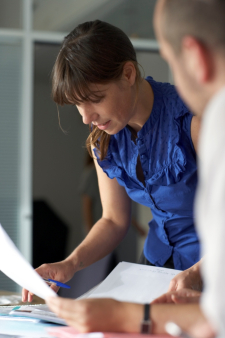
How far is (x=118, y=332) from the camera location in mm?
634

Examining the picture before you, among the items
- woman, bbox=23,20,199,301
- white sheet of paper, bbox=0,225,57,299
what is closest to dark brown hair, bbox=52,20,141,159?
woman, bbox=23,20,199,301

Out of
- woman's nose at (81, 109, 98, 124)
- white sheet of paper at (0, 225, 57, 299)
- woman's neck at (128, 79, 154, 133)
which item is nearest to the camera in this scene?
white sheet of paper at (0, 225, 57, 299)

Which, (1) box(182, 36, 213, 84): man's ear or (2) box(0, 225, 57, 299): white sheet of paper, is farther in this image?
(2) box(0, 225, 57, 299): white sheet of paper

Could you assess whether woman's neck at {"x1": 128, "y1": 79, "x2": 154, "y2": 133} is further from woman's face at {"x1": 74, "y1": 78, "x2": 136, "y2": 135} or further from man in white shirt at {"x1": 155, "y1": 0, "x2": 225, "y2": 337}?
man in white shirt at {"x1": 155, "y1": 0, "x2": 225, "y2": 337}

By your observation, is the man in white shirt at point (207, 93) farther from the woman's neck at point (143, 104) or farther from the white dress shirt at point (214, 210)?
the woman's neck at point (143, 104)

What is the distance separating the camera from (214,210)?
414 millimetres

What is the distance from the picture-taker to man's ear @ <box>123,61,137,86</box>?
3.54ft

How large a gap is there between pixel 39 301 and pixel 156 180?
22.6 inches

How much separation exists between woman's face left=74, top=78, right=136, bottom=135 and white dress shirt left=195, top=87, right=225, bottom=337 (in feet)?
2.05

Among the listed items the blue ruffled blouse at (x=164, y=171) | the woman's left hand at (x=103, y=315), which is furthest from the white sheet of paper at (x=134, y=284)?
the woman's left hand at (x=103, y=315)

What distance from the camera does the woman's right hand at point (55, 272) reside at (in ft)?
3.48

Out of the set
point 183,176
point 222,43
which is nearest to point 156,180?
point 183,176

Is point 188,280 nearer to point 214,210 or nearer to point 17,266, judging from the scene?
point 17,266

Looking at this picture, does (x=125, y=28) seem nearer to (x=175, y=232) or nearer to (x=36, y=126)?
(x=36, y=126)
